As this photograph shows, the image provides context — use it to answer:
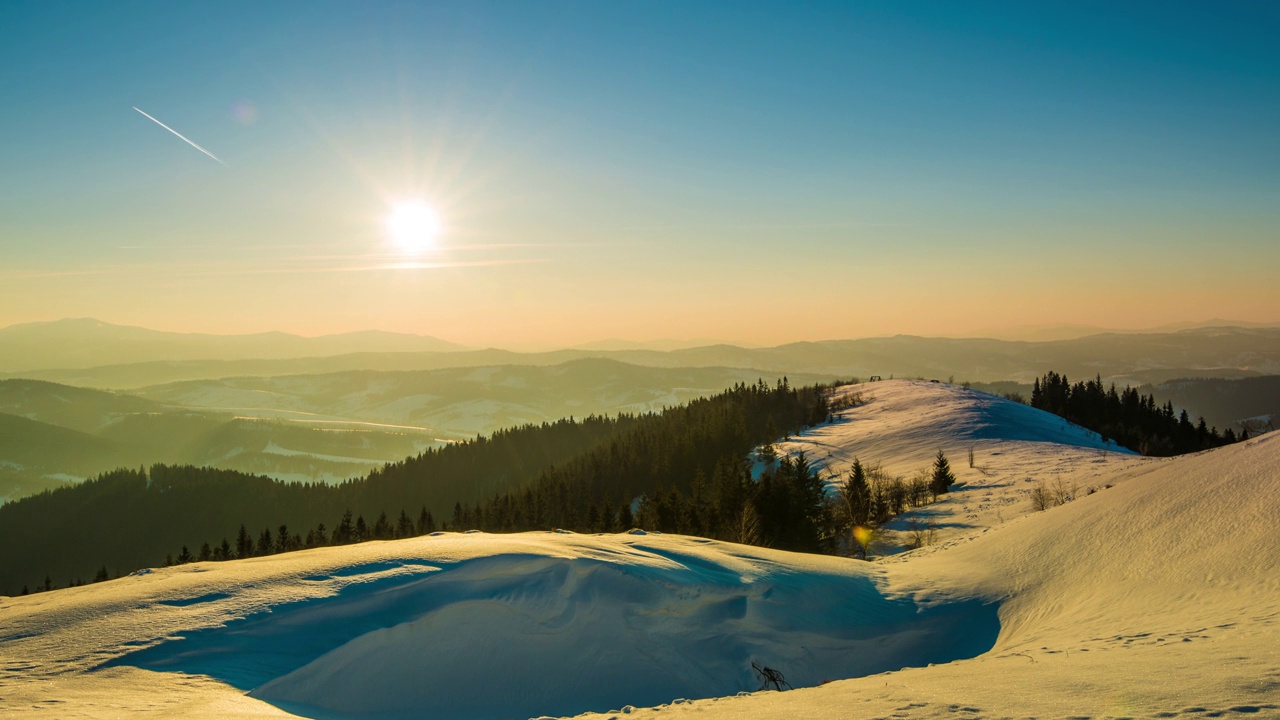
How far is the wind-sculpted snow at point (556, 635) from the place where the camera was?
11453 mm

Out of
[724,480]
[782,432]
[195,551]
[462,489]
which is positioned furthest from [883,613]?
[195,551]

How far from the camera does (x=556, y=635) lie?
13.3m

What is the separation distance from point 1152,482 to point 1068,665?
1306 centimetres

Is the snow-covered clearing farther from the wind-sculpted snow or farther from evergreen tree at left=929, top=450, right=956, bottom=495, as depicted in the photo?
evergreen tree at left=929, top=450, right=956, bottom=495

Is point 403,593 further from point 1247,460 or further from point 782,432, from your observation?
point 782,432

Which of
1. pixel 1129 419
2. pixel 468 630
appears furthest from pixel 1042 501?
pixel 1129 419

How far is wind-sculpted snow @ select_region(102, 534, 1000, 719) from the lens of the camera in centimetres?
1145

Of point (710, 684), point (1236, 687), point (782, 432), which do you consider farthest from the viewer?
point (782, 432)

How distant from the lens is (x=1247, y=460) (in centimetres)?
1700

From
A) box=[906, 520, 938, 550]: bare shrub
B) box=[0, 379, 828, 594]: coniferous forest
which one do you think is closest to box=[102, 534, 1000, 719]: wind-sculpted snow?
box=[906, 520, 938, 550]: bare shrub

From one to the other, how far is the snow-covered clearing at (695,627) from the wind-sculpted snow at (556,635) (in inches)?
1.8

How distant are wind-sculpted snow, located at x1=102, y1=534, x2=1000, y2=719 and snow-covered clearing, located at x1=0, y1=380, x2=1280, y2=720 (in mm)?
47

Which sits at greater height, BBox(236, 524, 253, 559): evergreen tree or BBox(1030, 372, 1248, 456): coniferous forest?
BBox(1030, 372, 1248, 456): coniferous forest

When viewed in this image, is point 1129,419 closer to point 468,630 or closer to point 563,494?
point 563,494
